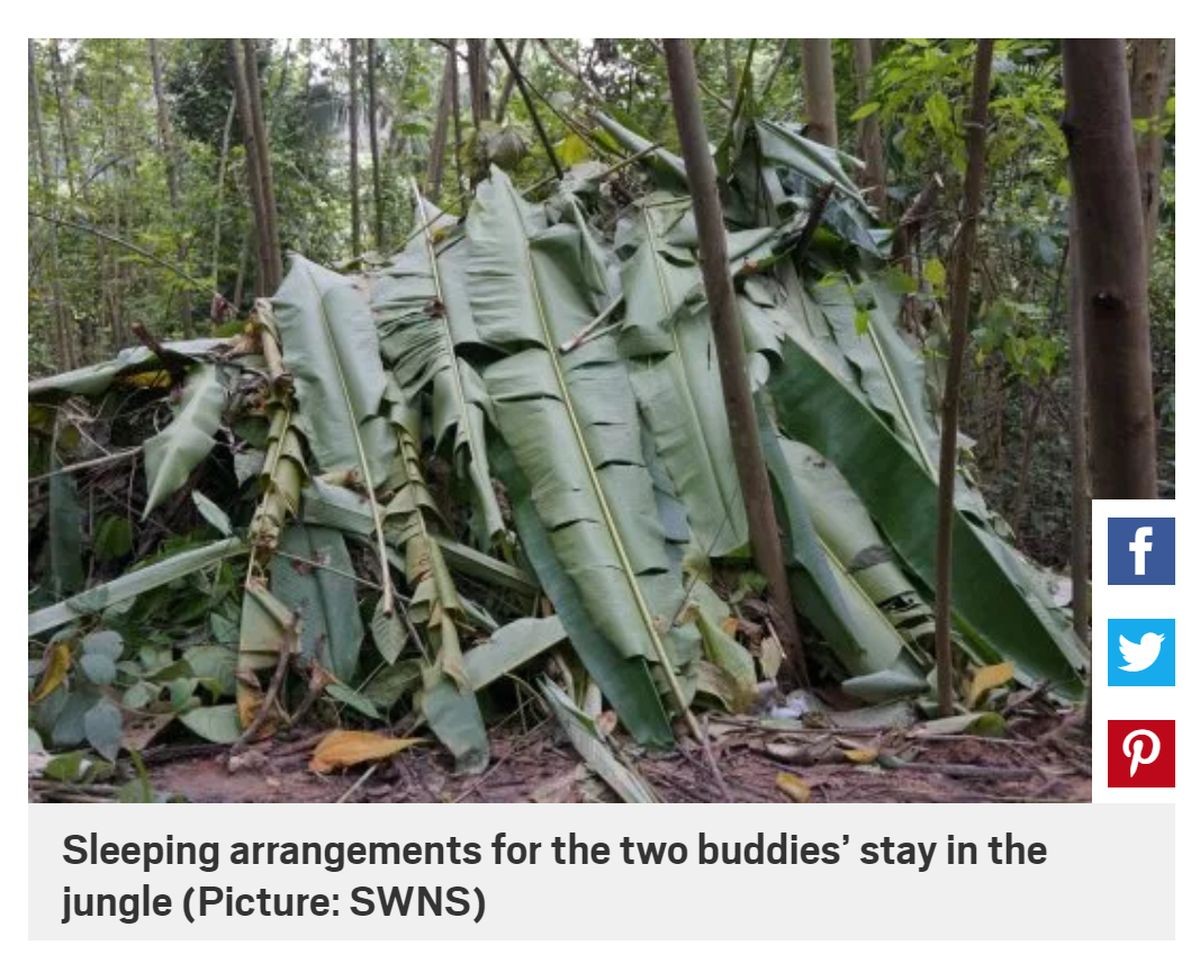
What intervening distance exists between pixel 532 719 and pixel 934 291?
5.63 feet

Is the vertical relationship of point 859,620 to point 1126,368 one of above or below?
below

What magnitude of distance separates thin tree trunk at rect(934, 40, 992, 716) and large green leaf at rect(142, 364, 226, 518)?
217 cm

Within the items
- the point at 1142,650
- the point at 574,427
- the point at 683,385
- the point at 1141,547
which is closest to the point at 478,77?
the point at 683,385

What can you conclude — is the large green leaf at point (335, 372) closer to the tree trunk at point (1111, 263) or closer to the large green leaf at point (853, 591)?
the large green leaf at point (853, 591)

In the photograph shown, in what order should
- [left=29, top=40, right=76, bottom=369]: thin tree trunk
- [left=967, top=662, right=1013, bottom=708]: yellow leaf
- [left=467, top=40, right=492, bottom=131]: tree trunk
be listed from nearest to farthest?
[left=967, top=662, right=1013, bottom=708]: yellow leaf
[left=467, top=40, right=492, bottom=131]: tree trunk
[left=29, top=40, right=76, bottom=369]: thin tree trunk

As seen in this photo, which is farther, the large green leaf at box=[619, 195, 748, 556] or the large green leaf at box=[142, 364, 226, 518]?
the large green leaf at box=[619, 195, 748, 556]

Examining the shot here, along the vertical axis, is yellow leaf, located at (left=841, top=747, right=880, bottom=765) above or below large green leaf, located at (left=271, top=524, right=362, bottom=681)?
below

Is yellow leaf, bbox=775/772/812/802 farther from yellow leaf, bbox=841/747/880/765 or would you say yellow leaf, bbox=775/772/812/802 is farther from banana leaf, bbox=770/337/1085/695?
banana leaf, bbox=770/337/1085/695

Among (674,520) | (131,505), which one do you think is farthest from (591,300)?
(131,505)

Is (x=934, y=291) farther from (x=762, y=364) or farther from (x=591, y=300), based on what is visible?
(x=591, y=300)

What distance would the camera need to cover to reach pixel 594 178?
202 inches

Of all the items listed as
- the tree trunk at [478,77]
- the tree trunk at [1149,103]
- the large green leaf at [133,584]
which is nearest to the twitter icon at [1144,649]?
the large green leaf at [133,584]

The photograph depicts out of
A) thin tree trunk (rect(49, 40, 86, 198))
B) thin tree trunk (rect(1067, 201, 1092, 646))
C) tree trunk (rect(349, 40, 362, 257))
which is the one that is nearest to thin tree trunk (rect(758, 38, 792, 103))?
thin tree trunk (rect(1067, 201, 1092, 646))

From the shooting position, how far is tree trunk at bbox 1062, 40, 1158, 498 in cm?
253
